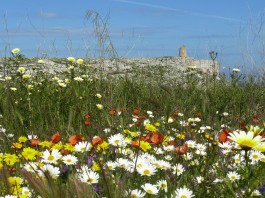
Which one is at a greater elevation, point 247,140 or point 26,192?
point 247,140

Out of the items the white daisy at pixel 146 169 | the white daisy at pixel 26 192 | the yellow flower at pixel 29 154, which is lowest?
the white daisy at pixel 26 192

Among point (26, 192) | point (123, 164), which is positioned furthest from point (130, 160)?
point (26, 192)

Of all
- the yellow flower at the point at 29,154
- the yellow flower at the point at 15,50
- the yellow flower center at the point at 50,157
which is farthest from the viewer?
the yellow flower at the point at 15,50

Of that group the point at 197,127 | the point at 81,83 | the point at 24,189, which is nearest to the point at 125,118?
the point at 197,127

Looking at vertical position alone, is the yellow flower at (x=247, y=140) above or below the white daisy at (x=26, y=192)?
above

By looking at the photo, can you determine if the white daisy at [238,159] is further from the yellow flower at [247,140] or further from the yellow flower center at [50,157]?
the yellow flower at [247,140]

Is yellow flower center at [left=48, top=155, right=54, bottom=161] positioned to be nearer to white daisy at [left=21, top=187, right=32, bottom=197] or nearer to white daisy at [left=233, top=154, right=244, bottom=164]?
white daisy at [left=21, top=187, right=32, bottom=197]

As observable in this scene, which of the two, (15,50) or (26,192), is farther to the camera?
(15,50)

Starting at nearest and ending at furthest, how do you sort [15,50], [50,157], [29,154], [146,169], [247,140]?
[247,140]
[146,169]
[50,157]
[29,154]
[15,50]

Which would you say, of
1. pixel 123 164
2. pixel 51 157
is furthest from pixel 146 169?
pixel 51 157

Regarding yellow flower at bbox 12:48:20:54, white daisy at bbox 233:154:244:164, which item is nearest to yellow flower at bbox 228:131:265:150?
white daisy at bbox 233:154:244:164

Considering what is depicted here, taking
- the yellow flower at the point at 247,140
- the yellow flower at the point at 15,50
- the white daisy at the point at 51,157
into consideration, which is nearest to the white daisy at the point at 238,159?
the white daisy at the point at 51,157

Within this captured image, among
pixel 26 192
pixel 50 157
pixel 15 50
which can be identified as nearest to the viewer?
pixel 26 192

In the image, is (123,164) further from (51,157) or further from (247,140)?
(247,140)
